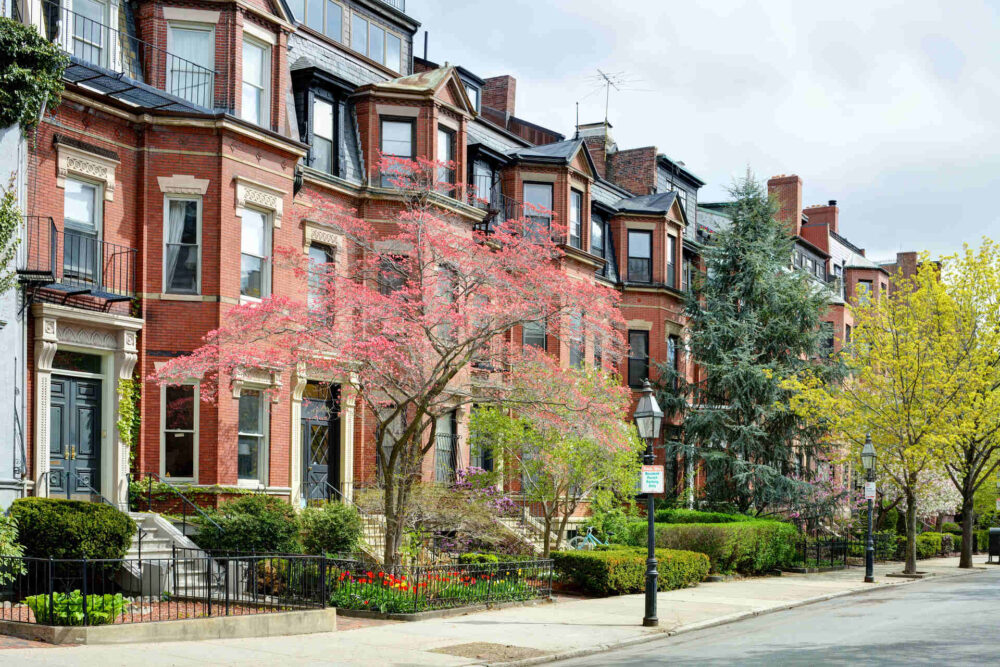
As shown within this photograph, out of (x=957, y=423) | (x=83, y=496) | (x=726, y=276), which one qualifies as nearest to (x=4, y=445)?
(x=83, y=496)

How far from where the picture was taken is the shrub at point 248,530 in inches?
795

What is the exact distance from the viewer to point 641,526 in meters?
31.2

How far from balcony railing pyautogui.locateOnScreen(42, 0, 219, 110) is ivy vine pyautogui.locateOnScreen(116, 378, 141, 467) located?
18.8 feet

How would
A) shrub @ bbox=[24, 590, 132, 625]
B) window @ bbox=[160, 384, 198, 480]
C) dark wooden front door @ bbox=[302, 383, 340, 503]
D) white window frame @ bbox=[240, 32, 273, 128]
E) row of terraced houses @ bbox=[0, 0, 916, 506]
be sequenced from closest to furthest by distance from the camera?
1. shrub @ bbox=[24, 590, 132, 625]
2. row of terraced houses @ bbox=[0, 0, 916, 506]
3. window @ bbox=[160, 384, 198, 480]
4. white window frame @ bbox=[240, 32, 273, 128]
5. dark wooden front door @ bbox=[302, 383, 340, 503]

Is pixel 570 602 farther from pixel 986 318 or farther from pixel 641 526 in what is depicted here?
pixel 986 318

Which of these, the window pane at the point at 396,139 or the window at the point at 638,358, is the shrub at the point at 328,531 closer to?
the window pane at the point at 396,139

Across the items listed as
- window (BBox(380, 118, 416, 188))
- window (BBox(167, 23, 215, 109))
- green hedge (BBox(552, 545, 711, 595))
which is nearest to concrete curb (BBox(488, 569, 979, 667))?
green hedge (BBox(552, 545, 711, 595))

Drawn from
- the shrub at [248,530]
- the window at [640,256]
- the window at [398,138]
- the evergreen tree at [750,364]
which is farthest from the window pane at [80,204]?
the window at [640,256]

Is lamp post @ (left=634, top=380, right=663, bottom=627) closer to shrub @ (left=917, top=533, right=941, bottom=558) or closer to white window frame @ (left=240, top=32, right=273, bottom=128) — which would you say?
white window frame @ (left=240, top=32, right=273, bottom=128)

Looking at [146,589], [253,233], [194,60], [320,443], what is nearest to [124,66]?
[194,60]

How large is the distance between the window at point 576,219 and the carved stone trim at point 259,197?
13.6 m

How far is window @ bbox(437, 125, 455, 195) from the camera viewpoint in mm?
28984

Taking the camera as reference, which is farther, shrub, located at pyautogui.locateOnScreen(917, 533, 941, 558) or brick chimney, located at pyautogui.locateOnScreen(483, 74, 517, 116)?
shrub, located at pyautogui.locateOnScreen(917, 533, 941, 558)

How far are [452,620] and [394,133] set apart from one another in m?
14.3
